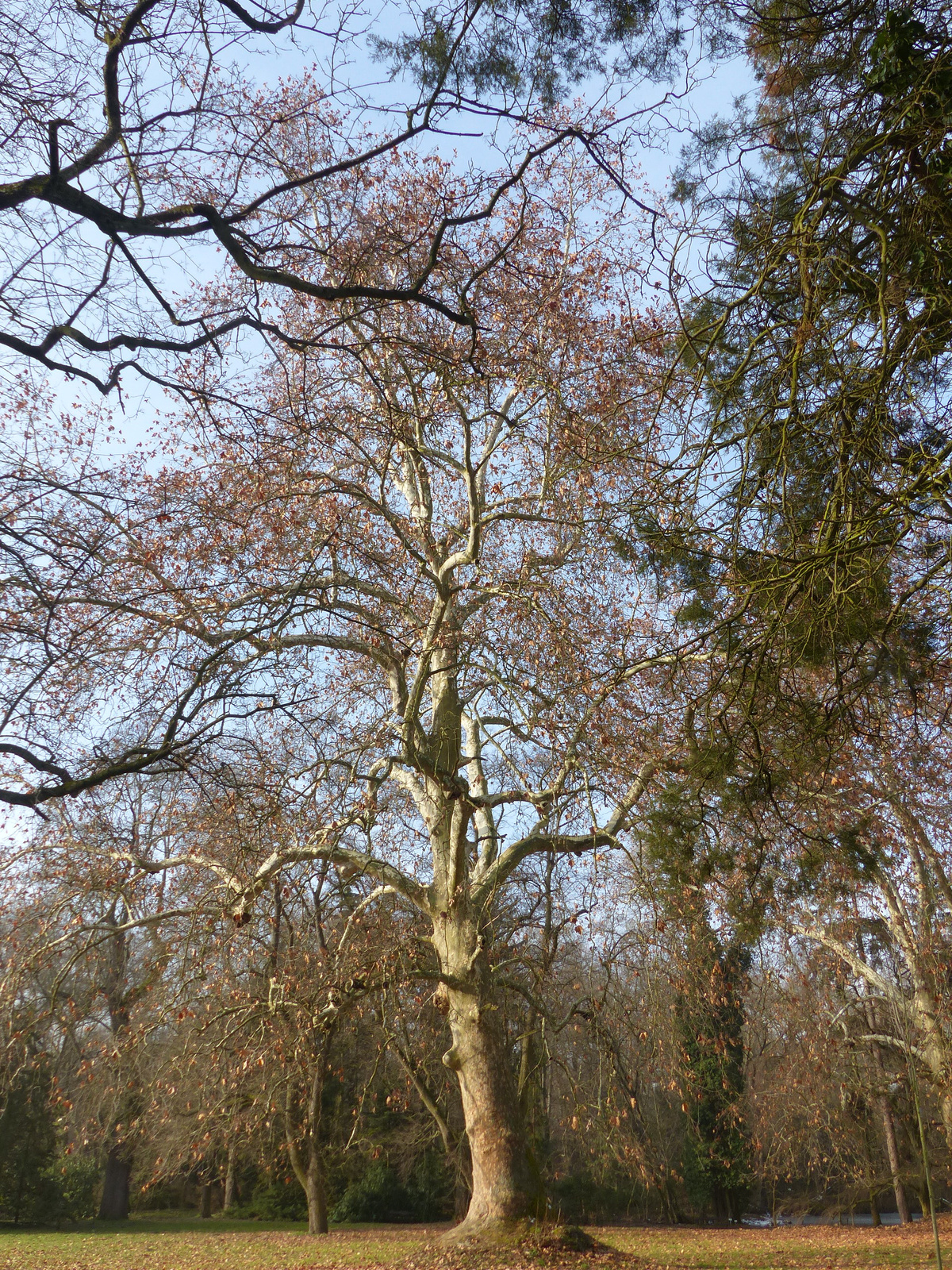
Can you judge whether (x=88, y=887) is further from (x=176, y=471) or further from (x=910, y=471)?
(x=910, y=471)

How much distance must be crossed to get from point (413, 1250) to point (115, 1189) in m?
14.8

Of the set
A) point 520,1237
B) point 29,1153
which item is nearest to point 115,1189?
point 29,1153

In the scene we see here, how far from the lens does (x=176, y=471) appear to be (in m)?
8.63

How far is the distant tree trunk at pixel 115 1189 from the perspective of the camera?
21234mm

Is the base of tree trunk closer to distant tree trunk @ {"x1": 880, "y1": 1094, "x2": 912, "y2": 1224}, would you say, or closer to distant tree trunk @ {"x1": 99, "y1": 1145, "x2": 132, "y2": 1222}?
distant tree trunk @ {"x1": 880, "y1": 1094, "x2": 912, "y2": 1224}

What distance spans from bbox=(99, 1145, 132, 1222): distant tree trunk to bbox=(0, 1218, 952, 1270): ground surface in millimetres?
2591

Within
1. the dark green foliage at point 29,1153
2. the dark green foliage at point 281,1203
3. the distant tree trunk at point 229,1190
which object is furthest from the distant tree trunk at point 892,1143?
the dark green foliage at point 29,1153

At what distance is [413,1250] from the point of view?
409 inches

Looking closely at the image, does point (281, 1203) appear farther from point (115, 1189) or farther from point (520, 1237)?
point (520, 1237)

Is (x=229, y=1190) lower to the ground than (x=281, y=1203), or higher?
higher

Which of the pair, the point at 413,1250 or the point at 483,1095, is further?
the point at 413,1250

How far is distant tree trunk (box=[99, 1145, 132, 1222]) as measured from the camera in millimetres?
21234

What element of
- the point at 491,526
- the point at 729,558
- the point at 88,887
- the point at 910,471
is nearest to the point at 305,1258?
the point at 88,887

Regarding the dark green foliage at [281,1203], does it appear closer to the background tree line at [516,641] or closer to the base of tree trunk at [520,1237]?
the background tree line at [516,641]
